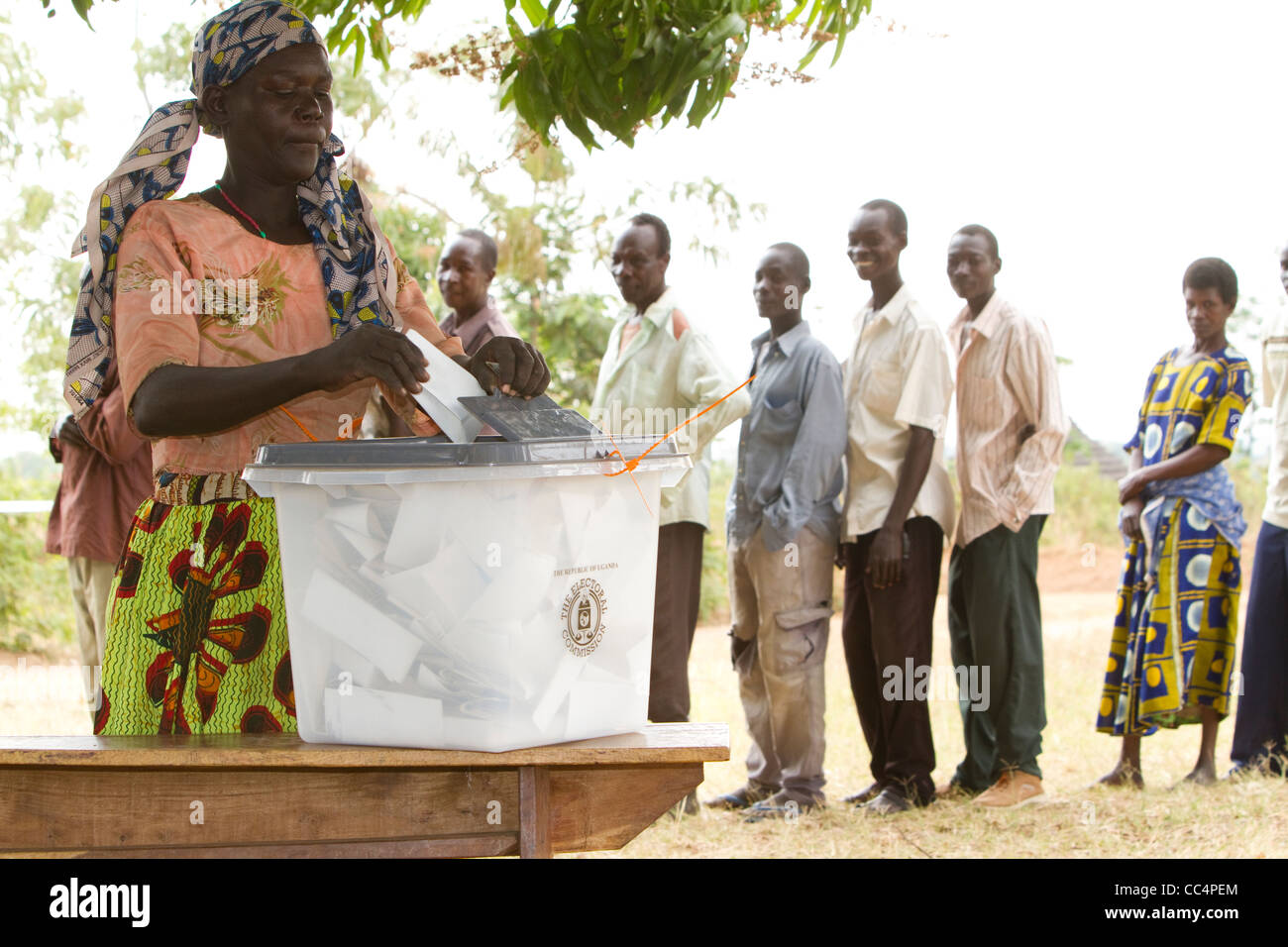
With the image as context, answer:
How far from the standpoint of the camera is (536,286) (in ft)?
30.8

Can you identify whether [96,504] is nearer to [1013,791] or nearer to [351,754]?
[351,754]

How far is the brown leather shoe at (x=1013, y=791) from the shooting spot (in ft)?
13.3

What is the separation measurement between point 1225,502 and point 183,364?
3.70 meters

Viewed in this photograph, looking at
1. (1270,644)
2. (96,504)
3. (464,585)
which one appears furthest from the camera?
(1270,644)

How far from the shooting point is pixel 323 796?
1701 millimetres

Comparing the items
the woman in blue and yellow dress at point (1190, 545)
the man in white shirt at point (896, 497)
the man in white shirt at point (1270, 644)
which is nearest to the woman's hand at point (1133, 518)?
the woman in blue and yellow dress at point (1190, 545)

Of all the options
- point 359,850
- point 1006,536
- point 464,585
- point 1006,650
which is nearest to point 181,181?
point 464,585

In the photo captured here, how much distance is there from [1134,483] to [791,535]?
1320mm

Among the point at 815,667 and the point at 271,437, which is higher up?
the point at 271,437

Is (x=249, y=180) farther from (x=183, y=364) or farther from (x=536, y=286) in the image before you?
(x=536, y=286)

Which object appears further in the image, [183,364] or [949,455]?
[949,455]

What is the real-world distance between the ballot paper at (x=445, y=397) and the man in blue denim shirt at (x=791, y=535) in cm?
244

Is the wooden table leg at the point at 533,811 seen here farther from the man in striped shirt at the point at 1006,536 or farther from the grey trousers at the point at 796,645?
the man in striped shirt at the point at 1006,536
